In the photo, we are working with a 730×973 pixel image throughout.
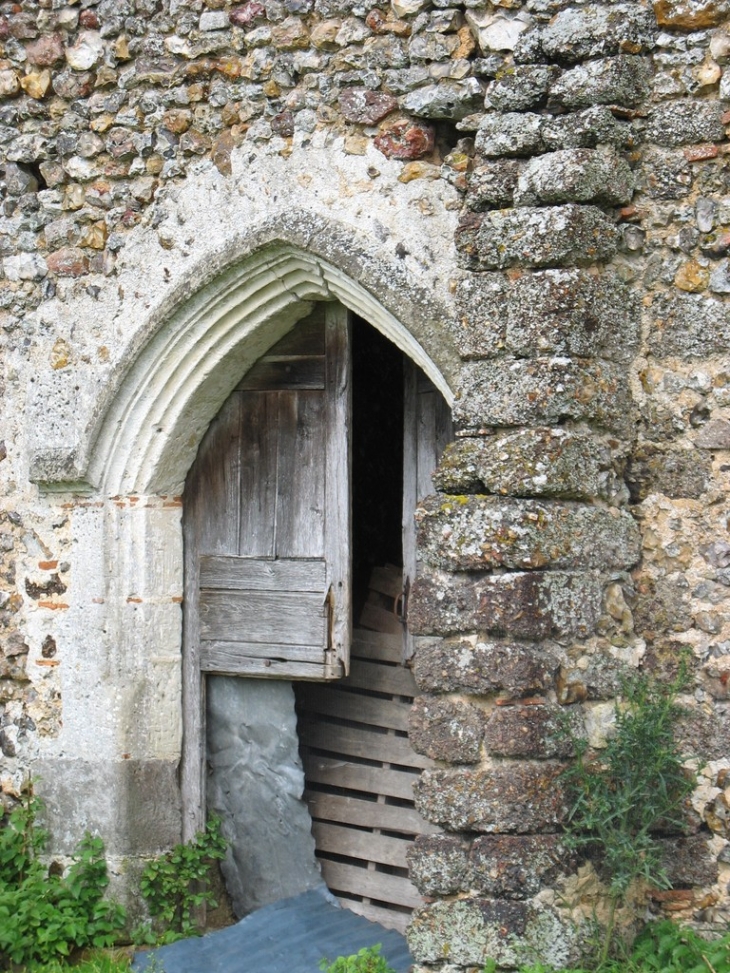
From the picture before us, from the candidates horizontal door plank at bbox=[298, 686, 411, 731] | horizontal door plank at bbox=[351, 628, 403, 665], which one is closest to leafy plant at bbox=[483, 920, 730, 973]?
horizontal door plank at bbox=[298, 686, 411, 731]

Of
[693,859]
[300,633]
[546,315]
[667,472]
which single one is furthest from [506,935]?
[300,633]

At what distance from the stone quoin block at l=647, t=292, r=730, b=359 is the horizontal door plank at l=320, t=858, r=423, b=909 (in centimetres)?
264

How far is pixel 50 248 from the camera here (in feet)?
18.5

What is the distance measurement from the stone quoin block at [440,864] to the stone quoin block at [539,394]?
1.24 meters

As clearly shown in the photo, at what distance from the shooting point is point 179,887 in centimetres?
554

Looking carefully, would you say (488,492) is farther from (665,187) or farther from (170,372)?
(170,372)

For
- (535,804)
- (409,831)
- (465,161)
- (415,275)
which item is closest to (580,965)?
(535,804)

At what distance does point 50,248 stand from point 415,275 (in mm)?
1902

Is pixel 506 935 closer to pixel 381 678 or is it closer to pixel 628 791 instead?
pixel 628 791

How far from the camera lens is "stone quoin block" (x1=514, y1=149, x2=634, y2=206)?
3.93 meters

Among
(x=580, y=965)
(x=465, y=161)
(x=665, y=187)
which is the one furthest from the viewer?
(x=465, y=161)

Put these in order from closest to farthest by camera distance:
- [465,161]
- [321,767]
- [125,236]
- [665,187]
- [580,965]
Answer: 1. [580,965]
2. [665,187]
3. [465,161]
4. [125,236]
5. [321,767]

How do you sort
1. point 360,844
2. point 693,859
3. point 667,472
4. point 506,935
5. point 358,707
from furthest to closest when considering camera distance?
1. point 358,707
2. point 360,844
3. point 667,472
4. point 693,859
5. point 506,935

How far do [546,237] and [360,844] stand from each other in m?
3.04
